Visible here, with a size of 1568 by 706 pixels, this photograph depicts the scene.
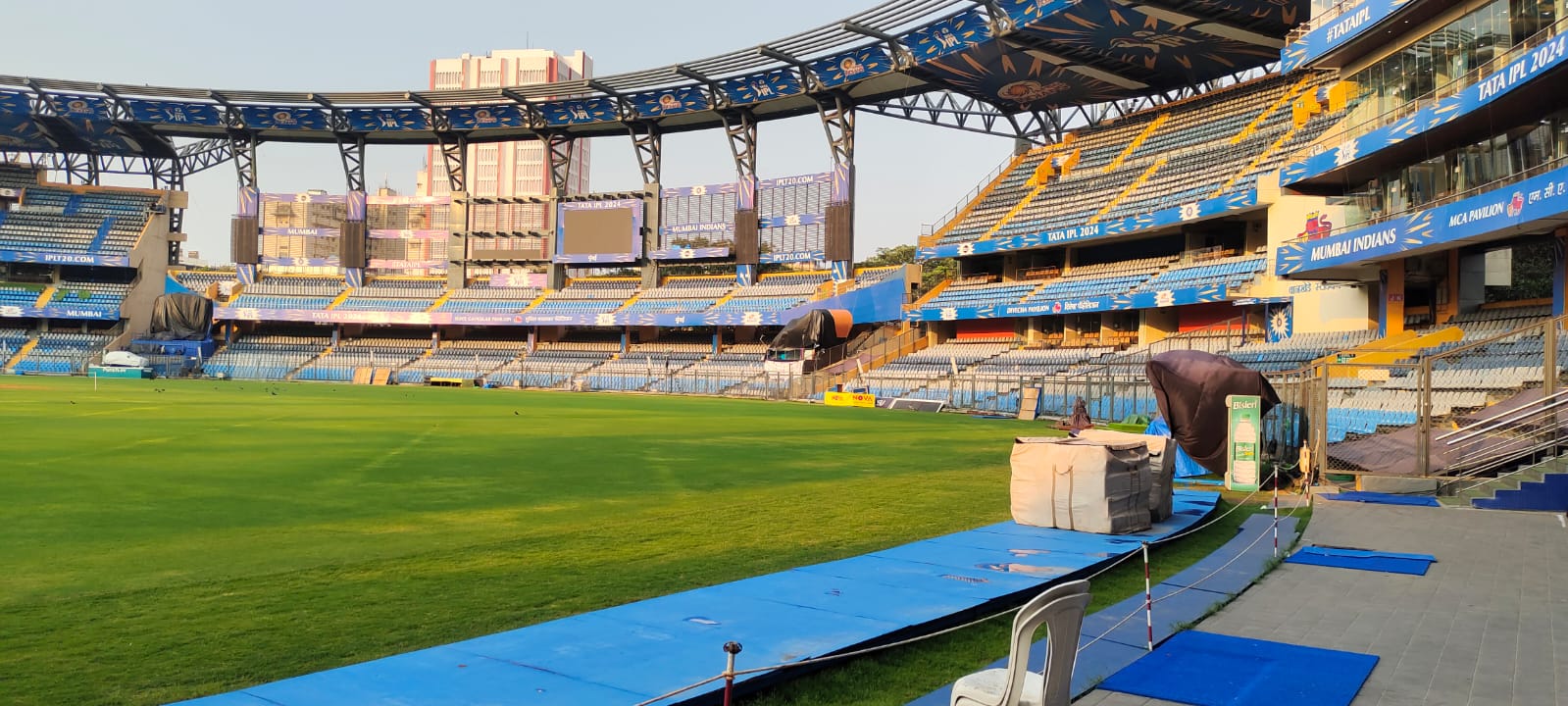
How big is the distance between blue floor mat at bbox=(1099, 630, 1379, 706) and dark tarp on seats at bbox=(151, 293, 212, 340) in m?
72.2

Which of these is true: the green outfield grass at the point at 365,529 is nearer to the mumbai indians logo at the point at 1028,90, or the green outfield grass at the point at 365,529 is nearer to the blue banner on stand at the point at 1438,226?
the blue banner on stand at the point at 1438,226

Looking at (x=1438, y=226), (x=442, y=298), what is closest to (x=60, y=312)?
(x=442, y=298)

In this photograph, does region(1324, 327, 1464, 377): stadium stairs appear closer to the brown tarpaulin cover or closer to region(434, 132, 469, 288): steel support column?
the brown tarpaulin cover

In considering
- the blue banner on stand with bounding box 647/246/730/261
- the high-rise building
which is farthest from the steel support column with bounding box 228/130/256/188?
the high-rise building

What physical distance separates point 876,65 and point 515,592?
155 feet

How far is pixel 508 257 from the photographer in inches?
2670

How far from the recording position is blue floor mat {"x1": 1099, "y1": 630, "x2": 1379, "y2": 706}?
19.6ft

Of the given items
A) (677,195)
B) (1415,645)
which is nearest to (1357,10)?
(1415,645)

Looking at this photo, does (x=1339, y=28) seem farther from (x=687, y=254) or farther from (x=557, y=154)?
(x=557, y=154)

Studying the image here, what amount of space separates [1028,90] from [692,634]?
50.1 meters

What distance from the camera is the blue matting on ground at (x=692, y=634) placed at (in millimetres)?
5215

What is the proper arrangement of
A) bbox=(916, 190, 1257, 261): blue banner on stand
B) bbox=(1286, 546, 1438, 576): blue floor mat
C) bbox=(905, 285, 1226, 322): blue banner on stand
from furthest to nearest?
bbox=(905, 285, 1226, 322): blue banner on stand → bbox=(916, 190, 1257, 261): blue banner on stand → bbox=(1286, 546, 1438, 576): blue floor mat

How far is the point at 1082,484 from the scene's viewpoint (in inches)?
434

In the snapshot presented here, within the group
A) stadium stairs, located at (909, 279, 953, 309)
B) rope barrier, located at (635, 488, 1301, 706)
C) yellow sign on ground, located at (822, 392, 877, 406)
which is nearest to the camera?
rope barrier, located at (635, 488, 1301, 706)
